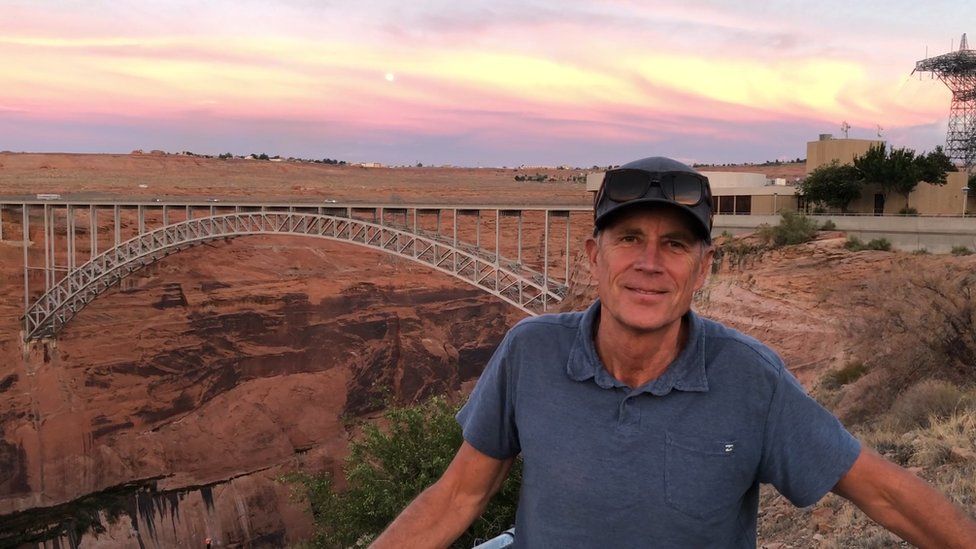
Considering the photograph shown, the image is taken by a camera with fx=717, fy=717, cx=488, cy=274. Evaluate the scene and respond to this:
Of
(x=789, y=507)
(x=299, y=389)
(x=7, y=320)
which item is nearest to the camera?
(x=789, y=507)

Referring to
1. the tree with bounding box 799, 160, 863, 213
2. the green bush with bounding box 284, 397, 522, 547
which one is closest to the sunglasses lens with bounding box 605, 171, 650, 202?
the green bush with bounding box 284, 397, 522, 547

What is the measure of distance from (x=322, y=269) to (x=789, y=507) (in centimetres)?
3074

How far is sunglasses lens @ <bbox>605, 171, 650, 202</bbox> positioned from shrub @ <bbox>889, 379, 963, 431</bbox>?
21.9ft

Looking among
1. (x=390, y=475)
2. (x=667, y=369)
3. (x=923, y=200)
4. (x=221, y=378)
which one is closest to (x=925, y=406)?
(x=667, y=369)

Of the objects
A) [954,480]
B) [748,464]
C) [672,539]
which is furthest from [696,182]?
[954,480]

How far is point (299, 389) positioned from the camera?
106ft

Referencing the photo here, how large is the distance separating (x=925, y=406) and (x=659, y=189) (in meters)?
7.32

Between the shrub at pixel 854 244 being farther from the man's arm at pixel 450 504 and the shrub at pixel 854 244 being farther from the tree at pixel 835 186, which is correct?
the man's arm at pixel 450 504

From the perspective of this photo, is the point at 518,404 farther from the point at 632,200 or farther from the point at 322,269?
the point at 322,269

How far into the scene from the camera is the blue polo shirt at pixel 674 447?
1.57 m

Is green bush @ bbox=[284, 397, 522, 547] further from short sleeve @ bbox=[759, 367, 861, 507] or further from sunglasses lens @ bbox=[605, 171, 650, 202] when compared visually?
sunglasses lens @ bbox=[605, 171, 650, 202]

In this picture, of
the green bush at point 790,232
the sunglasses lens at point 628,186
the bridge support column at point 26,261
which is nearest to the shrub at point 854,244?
the green bush at point 790,232

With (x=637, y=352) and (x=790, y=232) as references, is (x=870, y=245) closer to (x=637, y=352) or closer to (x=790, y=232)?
(x=790, y=232)

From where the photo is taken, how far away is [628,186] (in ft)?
5.47
